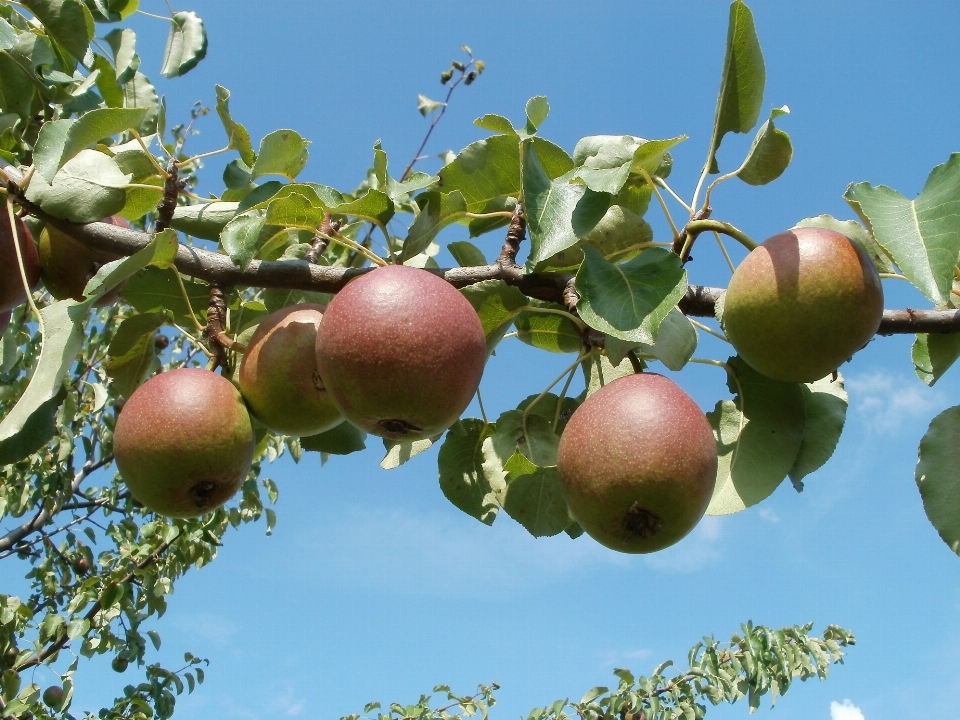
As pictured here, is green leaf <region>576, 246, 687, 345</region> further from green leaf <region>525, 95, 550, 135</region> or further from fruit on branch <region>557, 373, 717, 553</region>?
green leaf <region>525, 95, 550, 135</region>

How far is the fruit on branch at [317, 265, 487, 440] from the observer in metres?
1.41

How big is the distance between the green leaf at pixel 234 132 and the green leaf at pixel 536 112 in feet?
2.36

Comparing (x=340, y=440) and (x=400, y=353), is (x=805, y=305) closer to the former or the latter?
(x=400, y=353)

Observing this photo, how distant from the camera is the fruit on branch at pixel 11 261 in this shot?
192 cm

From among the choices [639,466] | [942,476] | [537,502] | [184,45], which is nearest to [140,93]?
[184,45]

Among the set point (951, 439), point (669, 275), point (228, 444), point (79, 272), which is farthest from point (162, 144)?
point (951, 439)

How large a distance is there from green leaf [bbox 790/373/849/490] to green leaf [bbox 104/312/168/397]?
153 cm

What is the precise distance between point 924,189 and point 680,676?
459cm

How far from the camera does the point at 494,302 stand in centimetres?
169

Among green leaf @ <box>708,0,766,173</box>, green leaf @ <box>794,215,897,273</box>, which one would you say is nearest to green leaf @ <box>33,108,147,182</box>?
green leaf @ <box>708,0,766,173</box>

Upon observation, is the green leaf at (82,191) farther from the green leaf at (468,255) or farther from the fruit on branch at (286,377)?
the green leaf at (468,255)

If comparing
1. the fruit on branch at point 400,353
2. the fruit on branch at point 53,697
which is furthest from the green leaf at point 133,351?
the fruit on branch at point 53,697

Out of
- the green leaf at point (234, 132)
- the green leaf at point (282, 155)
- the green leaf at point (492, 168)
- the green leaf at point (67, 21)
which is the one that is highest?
the green leaf at point (67, 21)

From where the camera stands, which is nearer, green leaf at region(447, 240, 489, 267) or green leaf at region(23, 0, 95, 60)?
green leaf at region(447, 240, 489, 267)
